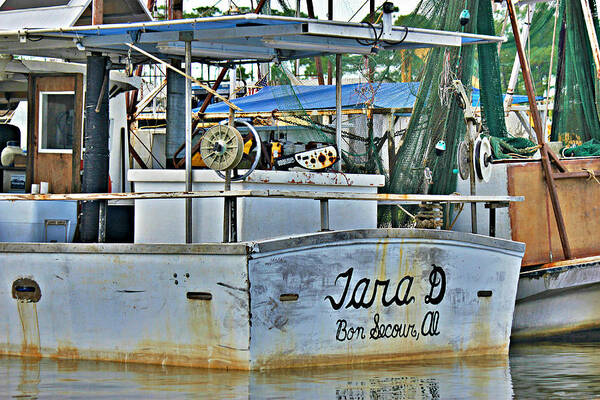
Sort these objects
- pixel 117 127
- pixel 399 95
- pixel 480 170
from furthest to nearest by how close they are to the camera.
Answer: pixel 399 95 < pixel 117 127 < pixel 480 170

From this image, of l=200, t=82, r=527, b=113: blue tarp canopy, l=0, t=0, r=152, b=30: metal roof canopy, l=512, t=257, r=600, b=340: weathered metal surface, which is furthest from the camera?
l=512, t=257, r=600, b=340: weathered metal surface

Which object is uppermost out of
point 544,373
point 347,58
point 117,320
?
point 347,58

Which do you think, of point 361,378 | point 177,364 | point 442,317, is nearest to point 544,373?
point 442,317

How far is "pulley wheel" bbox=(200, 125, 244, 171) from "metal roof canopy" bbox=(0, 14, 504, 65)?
2.95ft

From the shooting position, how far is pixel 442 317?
28.3 feet

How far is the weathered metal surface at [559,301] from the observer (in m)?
10.6

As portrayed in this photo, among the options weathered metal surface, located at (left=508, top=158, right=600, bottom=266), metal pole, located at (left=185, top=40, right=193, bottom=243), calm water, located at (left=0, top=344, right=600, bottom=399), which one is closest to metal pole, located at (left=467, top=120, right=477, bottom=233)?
calm water, located at (left=0, top=344, right=600, bottom=399)

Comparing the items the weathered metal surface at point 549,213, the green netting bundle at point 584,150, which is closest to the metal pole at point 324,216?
the weathered metal surface at point 549,213

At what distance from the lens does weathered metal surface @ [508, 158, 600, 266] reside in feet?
35.9

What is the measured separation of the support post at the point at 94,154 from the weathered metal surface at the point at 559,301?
192 inches

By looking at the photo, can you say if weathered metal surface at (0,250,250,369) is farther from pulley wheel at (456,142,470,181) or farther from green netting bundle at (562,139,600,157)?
green netting bundle at (562,139,600,157)

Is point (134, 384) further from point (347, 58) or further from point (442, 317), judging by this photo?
point (347, 58)

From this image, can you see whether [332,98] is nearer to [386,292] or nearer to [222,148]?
[386,292]

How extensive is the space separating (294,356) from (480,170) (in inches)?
118
